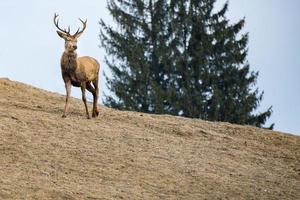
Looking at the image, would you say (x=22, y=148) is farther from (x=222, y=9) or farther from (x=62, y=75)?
(x=222, y=9)

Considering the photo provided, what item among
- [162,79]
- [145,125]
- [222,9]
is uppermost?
[222,9]

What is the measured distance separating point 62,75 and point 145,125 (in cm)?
272

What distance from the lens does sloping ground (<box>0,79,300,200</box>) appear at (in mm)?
17094

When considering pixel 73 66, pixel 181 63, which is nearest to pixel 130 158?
pixel 73 66

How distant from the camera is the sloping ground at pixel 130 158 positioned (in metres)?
17.1

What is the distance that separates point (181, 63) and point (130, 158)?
2181 cm

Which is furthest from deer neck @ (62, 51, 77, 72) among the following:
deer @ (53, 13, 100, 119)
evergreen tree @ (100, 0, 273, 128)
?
evergreen tree @ (100, 0, 273, 128)

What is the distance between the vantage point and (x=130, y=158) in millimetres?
19016

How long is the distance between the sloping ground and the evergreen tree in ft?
51.0

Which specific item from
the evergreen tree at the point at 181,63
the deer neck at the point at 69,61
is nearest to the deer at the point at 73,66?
the deer neck at the point at 69,61

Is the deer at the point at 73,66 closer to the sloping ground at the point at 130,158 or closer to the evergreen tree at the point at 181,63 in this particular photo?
the sloping ground at the point at 130,158

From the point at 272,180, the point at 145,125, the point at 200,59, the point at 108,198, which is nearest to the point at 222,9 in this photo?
the point at 200,59

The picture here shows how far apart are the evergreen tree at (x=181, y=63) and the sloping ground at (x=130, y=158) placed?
15537 mm

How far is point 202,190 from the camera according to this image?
1780cm
